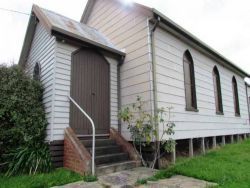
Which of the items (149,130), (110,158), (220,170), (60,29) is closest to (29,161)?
(110,158)

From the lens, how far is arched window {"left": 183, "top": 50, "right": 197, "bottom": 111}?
26.2 ft

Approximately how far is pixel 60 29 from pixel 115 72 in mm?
2363

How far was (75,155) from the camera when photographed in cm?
504

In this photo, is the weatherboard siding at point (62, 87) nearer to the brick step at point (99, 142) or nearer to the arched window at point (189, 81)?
the brick step at point (99, 142)

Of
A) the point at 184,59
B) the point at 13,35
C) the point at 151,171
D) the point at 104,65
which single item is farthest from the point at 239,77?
the point at 13,35

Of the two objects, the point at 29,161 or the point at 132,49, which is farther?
the point at 132,49

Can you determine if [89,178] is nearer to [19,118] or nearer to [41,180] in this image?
[41,180]

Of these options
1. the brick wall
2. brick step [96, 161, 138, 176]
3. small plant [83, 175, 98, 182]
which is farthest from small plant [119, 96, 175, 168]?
small plant [83, 175, 98, 182]

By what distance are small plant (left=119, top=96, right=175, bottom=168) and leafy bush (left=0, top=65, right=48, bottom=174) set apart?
7.61 ft

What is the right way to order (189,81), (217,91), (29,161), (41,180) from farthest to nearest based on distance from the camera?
(217,91)
(189,81)
(29,161)
(41,180)

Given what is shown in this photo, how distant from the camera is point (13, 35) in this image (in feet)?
42.8

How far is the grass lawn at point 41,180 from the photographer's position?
4.11 metres

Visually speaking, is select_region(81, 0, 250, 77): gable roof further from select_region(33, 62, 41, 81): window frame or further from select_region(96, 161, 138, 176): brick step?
select_region(96, 161, 138, 176): brick step

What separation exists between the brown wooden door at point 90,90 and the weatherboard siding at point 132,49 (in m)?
0.66
